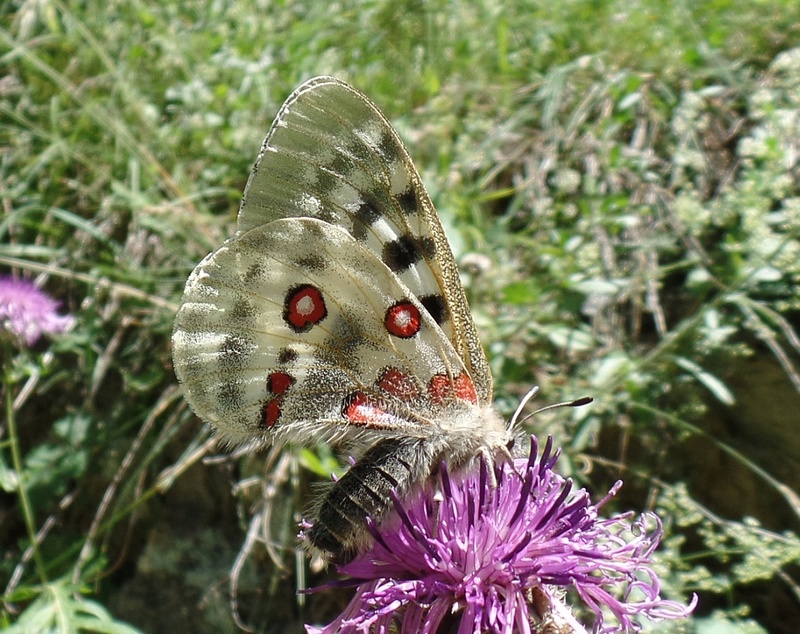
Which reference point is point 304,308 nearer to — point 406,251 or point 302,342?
point 302,342

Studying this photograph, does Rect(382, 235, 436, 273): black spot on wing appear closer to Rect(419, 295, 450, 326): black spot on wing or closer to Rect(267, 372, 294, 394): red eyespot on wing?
Rect(419, 295, 450, 326): black spot on wing

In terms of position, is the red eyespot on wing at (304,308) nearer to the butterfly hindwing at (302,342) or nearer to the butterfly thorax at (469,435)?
the butterfly hindwing at (302,342)

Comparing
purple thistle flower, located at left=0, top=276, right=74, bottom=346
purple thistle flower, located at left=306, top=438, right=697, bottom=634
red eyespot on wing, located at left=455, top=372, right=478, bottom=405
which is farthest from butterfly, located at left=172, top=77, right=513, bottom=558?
purple thistle flower, located at left=0, top=276, right=74, bottom=346

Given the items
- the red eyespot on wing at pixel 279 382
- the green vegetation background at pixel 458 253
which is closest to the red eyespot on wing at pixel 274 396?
the red eyespot on wing at pixel 279 382

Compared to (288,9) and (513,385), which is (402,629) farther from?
(288,9)

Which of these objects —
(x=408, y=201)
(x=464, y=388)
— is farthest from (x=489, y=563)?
(x=408, y=201)

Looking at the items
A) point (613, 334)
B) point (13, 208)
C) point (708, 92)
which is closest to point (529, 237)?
point (613, 334)
